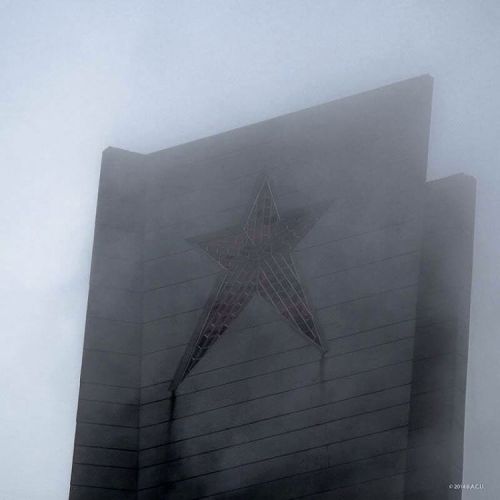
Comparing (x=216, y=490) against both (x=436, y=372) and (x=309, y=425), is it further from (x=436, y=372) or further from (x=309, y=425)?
(x=436, y=372)

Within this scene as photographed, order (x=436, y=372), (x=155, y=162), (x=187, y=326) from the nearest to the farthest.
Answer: (x=436, y=372) < (x=187, y=326) < (x=155, y=162)

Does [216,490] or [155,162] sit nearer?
[216,490]

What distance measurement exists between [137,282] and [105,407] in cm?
243

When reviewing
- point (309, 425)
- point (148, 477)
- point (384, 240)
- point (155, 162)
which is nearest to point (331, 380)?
point (309, 425)

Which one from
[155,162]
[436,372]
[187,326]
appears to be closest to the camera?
[436,372]

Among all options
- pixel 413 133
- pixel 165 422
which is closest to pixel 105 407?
pixel 165 422

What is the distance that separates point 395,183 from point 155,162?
500 centimetres

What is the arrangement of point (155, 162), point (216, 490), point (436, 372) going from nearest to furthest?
point (436, 372)
point (216, 490)
point (155, 162)

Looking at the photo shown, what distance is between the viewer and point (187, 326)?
60.2 ft

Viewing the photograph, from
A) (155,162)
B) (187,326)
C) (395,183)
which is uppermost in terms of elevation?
(155,162)

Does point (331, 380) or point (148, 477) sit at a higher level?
point (331, 380)

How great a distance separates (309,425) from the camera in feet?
55.2

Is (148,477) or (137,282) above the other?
(137,282)

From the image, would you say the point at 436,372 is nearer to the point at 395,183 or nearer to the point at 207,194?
the point at 395,183
